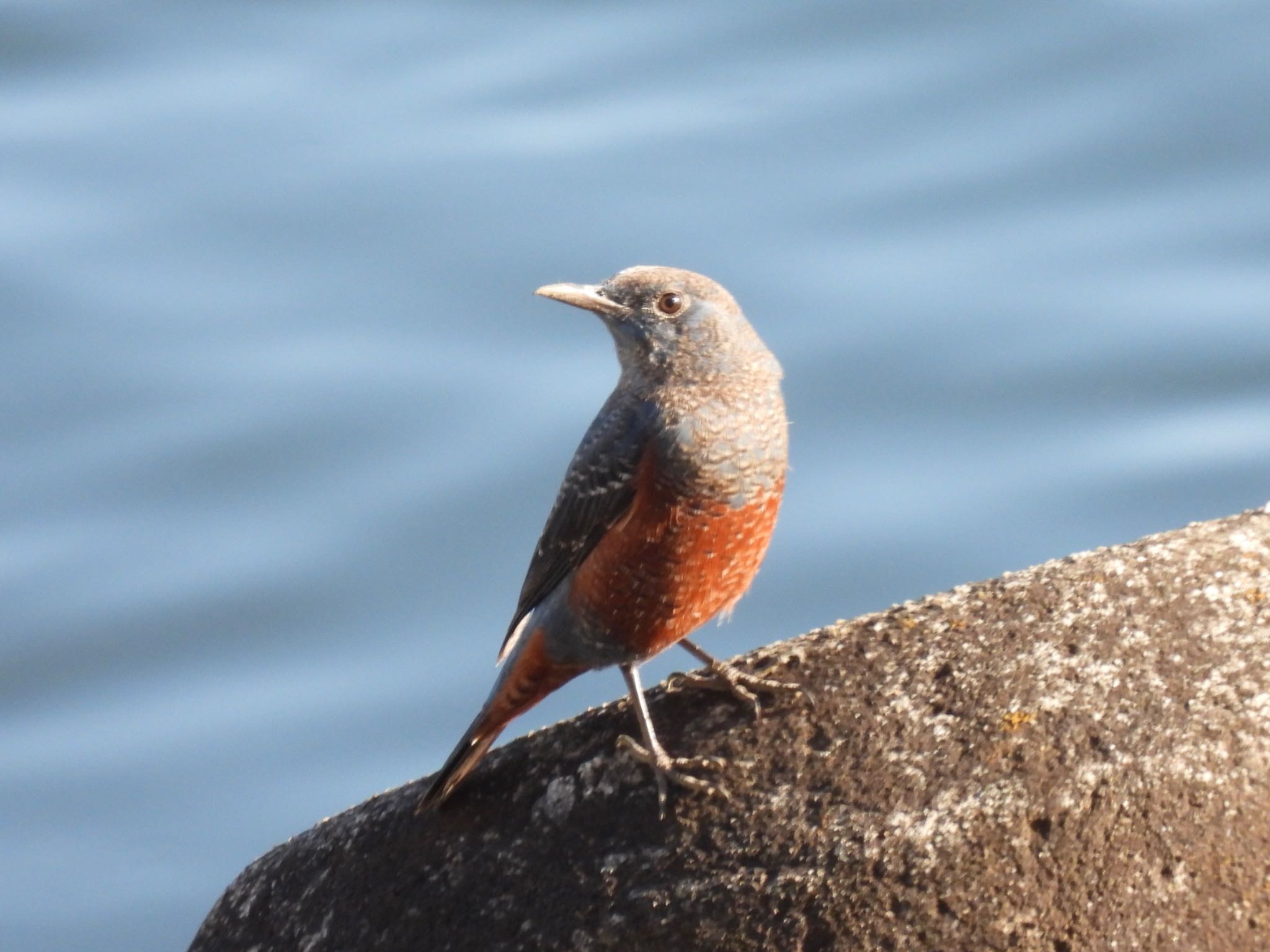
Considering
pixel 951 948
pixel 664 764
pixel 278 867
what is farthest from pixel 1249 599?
pixel 278 867

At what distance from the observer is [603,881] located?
4801mm

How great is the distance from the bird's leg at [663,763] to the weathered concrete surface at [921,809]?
0.04 m

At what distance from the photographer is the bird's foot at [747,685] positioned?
5.04 m

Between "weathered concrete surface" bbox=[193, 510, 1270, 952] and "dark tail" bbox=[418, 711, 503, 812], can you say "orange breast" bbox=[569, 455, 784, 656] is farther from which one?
"dark tail" bbox=[418, 711, 503, 812]

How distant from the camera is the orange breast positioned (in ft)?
18.4

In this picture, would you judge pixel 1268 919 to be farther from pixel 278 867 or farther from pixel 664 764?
pixel 278 867

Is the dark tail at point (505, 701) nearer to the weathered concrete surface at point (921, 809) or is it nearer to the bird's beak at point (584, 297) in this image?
the weathered concrete surface at point (921, 809)

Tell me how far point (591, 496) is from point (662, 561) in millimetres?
387

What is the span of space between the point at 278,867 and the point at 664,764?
4.85ft

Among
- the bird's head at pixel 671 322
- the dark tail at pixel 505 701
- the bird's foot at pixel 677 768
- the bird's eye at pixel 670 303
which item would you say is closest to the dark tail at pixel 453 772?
the dark tail at pixel 505 701

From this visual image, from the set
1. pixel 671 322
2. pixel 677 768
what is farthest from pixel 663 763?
pixel 671 322

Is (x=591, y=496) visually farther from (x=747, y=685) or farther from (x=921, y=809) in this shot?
(x=921, y=809)

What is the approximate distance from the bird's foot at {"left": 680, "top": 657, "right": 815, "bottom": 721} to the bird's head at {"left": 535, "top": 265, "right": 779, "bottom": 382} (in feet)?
3.59

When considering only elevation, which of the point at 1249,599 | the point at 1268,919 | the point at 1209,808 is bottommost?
the point at 1268,919
